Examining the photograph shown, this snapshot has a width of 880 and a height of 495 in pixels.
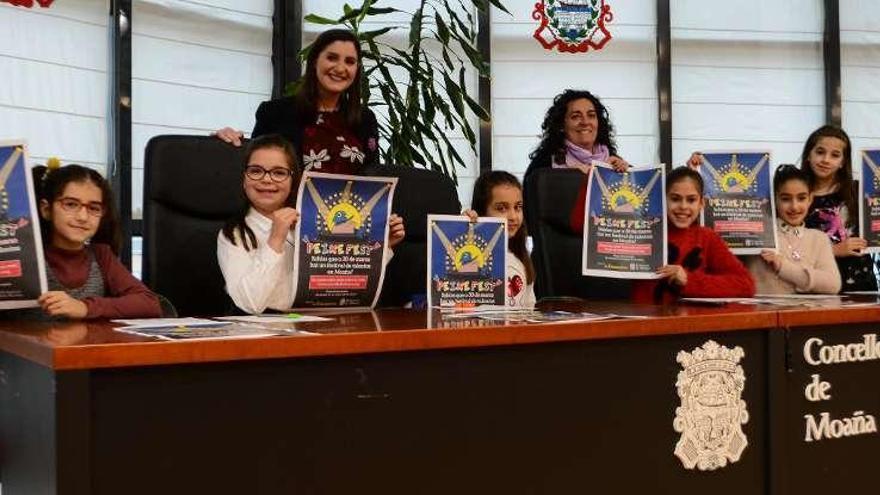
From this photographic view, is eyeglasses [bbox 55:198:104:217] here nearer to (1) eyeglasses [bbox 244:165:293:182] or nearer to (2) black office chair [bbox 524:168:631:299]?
(1) eyeglasses [bbox 244:165:293:182]

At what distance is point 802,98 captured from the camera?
5043 millimetres

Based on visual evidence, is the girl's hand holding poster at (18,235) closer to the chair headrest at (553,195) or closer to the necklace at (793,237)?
the chair headrest at (553,195)

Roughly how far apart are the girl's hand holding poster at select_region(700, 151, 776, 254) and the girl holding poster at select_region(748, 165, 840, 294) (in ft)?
0.38

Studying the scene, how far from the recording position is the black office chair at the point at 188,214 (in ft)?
6.51

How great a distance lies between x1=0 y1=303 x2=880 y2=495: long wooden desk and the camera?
1.01 m

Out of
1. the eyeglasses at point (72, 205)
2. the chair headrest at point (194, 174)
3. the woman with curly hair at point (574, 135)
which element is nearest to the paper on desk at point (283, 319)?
the eyeglasses at point (72, 205)

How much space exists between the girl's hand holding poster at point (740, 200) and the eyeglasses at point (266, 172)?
44.4 inches

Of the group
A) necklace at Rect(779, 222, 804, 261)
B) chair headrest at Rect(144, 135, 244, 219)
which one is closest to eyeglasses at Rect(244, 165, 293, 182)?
chair headrest at Rect(144, 135, 244, 219)

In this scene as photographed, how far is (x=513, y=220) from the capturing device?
2299 millimetres

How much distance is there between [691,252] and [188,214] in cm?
128

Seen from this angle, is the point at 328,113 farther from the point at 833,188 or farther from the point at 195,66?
the point at 195,66

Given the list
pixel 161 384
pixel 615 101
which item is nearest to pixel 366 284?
pixel 161 384

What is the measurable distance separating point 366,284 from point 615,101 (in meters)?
3.34

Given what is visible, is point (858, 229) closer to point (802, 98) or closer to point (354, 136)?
point (354, 136)
